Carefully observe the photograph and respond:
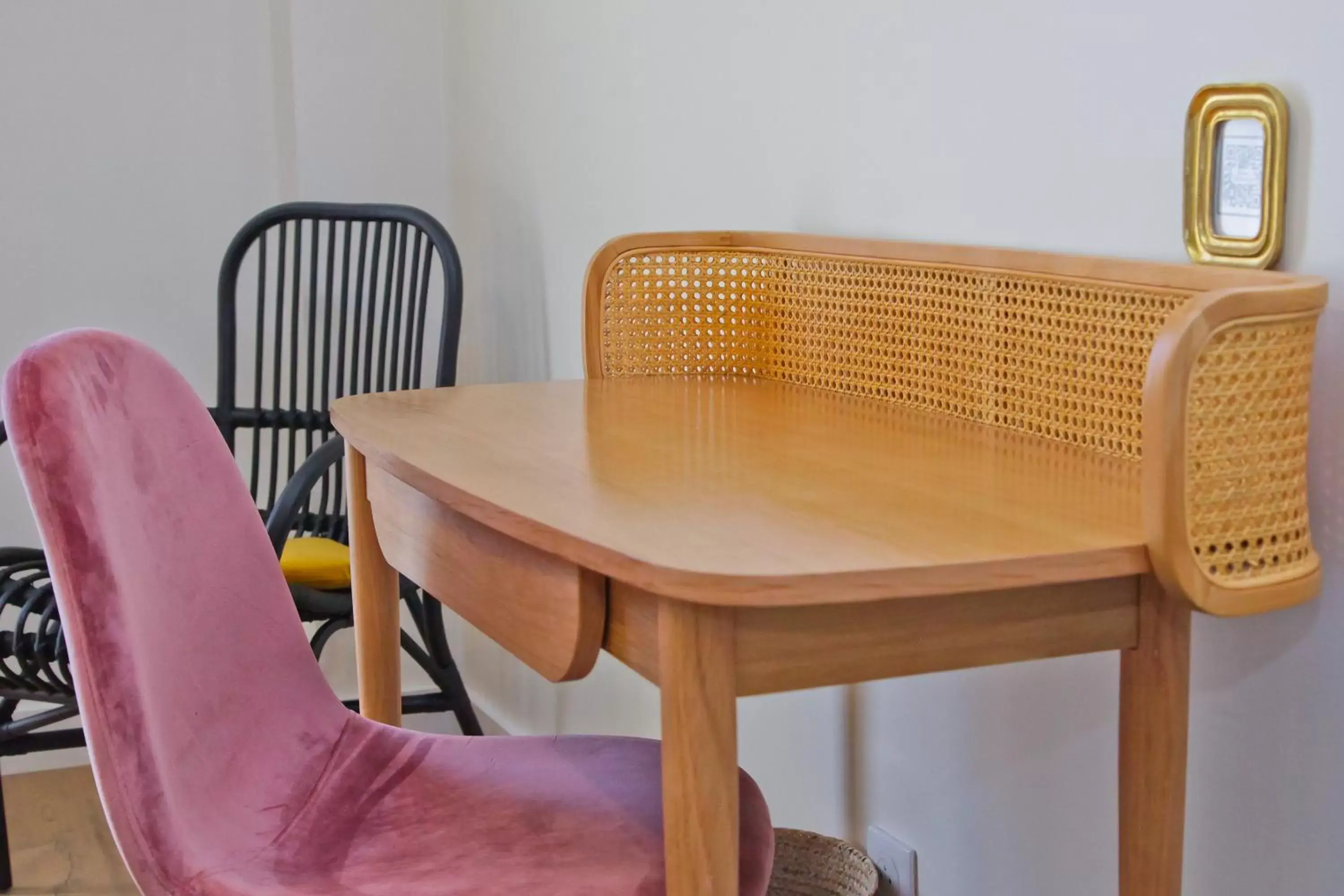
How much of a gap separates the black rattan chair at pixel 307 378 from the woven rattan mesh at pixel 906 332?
0.60 meters

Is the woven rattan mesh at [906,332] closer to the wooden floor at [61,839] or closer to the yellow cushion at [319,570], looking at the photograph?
the yellow cushion at [319,570]

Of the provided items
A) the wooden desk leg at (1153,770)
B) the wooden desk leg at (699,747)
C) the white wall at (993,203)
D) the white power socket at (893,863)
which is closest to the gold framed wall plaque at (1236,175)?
the white wall at (993,203)

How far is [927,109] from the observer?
1466mm

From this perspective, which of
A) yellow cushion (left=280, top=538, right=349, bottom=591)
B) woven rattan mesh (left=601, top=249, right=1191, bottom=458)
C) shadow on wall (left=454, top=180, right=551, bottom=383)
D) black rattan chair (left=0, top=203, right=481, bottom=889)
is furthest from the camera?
shadow on wall (left=454, top=180, right=551, bottom=383)

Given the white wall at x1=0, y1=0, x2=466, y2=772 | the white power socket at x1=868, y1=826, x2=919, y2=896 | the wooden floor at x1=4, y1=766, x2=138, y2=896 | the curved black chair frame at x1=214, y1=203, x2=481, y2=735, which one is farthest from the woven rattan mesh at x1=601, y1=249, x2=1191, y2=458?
the white wall at x1=0, y1=0, x2=466, y2=772

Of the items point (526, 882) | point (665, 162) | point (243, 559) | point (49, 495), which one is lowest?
point (526, 882)

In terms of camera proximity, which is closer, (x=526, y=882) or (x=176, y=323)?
(x=526, y=882)

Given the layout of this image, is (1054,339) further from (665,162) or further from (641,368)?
(665,162)

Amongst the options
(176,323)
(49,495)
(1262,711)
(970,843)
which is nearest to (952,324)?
(1262,711)

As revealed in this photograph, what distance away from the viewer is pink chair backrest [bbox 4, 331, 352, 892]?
0.92 metres

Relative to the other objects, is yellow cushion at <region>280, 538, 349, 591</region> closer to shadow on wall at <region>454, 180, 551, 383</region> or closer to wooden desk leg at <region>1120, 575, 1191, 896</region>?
shadow on wall at <region>454, 180, 551, 383</region>

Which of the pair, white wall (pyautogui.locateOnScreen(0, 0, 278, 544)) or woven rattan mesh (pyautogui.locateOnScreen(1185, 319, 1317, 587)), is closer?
woven rattan mesh (pyautogui.locateOnScreen(1185, 319, 1317, 587))

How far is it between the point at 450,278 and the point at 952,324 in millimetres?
1161

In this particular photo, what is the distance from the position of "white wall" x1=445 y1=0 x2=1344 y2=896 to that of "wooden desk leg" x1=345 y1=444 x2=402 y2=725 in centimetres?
51
